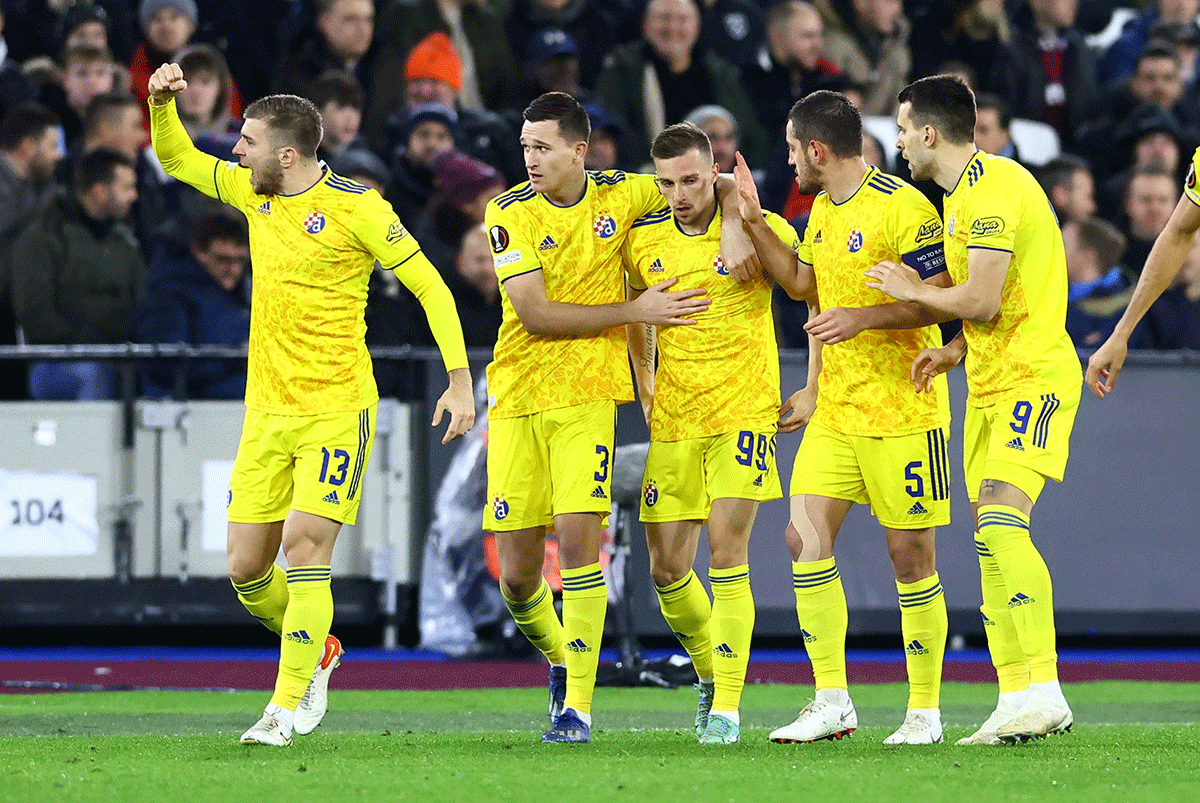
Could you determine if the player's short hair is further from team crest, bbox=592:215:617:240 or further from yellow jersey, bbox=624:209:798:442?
yellow jersey, bbox=624:209:798:442

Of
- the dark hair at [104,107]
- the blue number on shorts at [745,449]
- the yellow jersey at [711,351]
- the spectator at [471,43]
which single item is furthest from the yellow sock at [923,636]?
the spectator at [471,43]

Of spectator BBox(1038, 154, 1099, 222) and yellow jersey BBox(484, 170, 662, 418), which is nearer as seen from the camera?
yellow jersey BBox(484, 170, 662, 418)

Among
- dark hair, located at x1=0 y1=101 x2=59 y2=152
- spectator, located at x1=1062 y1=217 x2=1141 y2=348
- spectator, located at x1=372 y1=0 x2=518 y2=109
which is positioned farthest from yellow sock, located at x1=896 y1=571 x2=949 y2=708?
dark hair, located at x1=0 y1=101 x2=59 y2=152

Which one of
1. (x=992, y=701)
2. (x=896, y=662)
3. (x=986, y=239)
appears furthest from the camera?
(x=896, y=662)

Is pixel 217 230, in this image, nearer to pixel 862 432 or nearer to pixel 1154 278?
pixel 862 432

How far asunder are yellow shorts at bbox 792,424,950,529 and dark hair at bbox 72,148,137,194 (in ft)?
22.2

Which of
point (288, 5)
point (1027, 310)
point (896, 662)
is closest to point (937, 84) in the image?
point (1027, 310)

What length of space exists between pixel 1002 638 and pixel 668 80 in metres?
8.12

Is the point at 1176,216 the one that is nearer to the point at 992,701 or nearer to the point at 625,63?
the point at 992,701

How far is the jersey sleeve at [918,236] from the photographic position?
6.56 m

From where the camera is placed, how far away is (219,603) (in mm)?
11320

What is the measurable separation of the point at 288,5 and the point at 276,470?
26.3ft

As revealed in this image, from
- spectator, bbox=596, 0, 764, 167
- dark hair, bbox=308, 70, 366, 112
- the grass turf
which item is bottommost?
the grass turf

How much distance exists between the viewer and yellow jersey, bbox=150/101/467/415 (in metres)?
6.61
